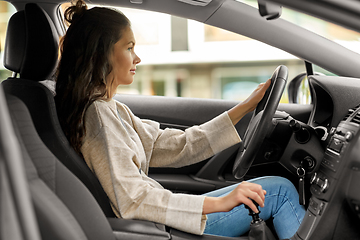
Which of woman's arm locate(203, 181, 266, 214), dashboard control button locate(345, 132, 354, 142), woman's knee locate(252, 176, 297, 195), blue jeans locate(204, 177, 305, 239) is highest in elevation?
dashboard control button locate(345, 132, 354, 142)

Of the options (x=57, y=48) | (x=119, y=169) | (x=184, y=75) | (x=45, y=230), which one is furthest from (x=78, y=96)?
(x=184, y=75)

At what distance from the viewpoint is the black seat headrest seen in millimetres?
1104

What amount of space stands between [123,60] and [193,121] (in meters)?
0.86

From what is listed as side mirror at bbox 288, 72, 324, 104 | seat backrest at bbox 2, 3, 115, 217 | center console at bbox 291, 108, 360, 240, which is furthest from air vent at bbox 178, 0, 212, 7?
side mirror at bbox 288, 72, 324, 104

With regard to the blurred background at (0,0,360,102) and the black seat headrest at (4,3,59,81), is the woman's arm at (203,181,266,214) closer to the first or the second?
the black seat headrest at (4,3,59,81)

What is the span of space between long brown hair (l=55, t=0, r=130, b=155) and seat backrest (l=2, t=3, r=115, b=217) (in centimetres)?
5

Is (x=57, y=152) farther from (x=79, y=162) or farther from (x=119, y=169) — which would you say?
(x=119, y=169)

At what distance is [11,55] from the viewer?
1.15m

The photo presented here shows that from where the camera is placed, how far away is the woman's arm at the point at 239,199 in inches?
40.5

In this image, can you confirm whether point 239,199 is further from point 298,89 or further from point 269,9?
point 298,89

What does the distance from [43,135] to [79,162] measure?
0.13 meters

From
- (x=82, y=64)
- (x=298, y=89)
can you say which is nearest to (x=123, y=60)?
(x=82, y=64)

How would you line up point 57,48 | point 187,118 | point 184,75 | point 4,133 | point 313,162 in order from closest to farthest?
1. point 4,133
2. point 57,48
3. point 313,162
4. point 187,118
5. point 184,75

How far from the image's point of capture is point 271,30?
1601 mm
